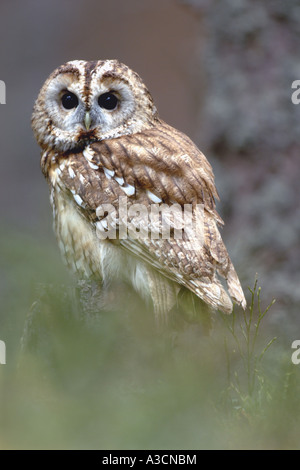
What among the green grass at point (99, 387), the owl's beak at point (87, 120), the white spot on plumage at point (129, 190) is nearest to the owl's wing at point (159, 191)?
the white spot on plumage at point (129, 190)

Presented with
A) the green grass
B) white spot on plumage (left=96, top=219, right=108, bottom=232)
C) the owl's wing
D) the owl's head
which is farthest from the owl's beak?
the green grass

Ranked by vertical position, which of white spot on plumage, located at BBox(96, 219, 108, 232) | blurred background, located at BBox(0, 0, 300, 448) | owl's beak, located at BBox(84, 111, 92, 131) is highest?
blurred background, located at BBox(0, 0, 300, 448)

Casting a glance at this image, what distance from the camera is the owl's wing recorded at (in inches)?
91.7

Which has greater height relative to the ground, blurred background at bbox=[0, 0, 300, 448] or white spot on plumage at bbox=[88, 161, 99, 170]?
blurred background at bbox=[0, 0, 300, 448]

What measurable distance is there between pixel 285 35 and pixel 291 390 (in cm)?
304

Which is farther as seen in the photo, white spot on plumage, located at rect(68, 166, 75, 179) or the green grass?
white spot on plumage, located at rect(68, 166, 75, 179)

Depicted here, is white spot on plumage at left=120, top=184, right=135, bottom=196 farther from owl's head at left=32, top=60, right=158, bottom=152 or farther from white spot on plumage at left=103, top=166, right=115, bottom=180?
owl's head at left=32, top=60, right=158, bottom=152

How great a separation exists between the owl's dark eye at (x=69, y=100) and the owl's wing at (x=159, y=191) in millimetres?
190

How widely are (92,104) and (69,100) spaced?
0.16 metres

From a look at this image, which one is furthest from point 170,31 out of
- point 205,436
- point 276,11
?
point 205,436

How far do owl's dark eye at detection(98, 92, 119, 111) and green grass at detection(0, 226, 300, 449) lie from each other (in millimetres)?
919

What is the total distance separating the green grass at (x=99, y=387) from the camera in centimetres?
127

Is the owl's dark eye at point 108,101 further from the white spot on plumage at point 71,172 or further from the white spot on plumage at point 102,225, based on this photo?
the white spot on plumage at point 102,225

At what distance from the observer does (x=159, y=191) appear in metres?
2.42
